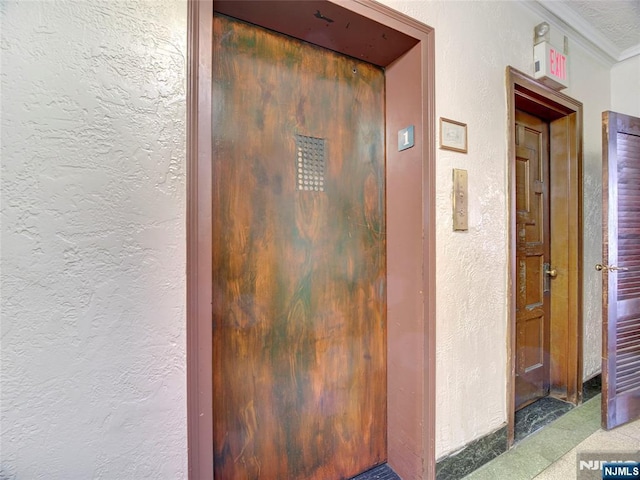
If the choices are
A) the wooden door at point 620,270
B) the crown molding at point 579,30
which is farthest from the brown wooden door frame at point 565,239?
the crown molding at point 579,30

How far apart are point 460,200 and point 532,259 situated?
1.03 metres

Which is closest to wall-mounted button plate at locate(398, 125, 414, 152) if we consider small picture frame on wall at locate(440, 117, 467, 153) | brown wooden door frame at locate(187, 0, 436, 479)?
brown wooden door frame at locate(187, 0, 436, 479)

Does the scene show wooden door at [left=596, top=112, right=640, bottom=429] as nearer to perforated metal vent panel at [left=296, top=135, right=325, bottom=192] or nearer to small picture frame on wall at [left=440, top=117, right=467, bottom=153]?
small picture frame on wall at [left=440, top=117, right=467, bottom=153]

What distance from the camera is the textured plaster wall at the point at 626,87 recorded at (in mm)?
2139

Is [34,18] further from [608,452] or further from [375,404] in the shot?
[608,452]

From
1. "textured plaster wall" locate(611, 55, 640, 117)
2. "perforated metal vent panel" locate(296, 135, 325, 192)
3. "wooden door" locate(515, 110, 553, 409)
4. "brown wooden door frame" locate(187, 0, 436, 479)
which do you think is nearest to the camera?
"brown wooden door frame" locate(187, 0, 436, 479)

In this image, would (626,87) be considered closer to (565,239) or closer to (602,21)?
(602,21)

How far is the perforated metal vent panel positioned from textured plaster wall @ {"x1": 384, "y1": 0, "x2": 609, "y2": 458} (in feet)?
1.78

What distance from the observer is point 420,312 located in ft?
4.17

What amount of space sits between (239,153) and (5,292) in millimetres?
781

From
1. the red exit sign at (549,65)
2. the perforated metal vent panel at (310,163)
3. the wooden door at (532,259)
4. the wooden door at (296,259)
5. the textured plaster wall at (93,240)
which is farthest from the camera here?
the wooden door at (532,259)

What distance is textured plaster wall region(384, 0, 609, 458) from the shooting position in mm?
1324

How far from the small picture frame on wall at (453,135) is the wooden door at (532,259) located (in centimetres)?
77

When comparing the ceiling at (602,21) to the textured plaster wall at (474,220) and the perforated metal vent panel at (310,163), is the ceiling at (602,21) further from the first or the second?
the perforated metal vent panel at (310,163)
